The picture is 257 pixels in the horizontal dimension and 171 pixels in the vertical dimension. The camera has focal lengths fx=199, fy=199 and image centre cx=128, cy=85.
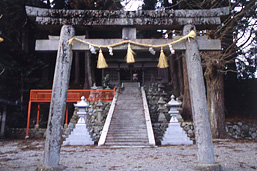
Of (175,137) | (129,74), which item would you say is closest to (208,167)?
(175,137)

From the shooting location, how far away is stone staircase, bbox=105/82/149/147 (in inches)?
338

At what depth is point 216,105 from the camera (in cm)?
962

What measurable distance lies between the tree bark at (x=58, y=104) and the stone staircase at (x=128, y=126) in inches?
189

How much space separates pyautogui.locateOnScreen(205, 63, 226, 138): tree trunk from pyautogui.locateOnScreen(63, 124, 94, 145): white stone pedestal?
588cm

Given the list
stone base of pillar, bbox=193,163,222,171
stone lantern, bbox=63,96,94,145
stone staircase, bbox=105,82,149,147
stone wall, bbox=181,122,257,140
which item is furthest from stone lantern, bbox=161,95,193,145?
stone base of pillar, bbox=193,163,222,171

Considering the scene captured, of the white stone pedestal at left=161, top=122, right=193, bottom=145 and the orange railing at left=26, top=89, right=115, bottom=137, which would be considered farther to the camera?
the orange railing at left=26, top=89, right=115, bottom=137

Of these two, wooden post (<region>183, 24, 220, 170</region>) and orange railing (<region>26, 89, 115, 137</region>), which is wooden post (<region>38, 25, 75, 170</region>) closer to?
wooden post (<region>183, 24, 220, 170</region>)

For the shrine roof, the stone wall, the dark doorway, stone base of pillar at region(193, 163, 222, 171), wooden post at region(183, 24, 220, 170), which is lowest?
the stone wall

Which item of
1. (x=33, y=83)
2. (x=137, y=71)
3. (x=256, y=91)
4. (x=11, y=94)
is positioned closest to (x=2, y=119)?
(x=11, y=94)

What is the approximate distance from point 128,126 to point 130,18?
253 inches

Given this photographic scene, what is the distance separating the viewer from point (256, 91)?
15375 mm

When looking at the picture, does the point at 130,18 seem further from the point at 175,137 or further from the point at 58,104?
the point at 175,137

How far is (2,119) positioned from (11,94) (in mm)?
2863

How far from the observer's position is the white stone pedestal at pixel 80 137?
9102 millimetres
